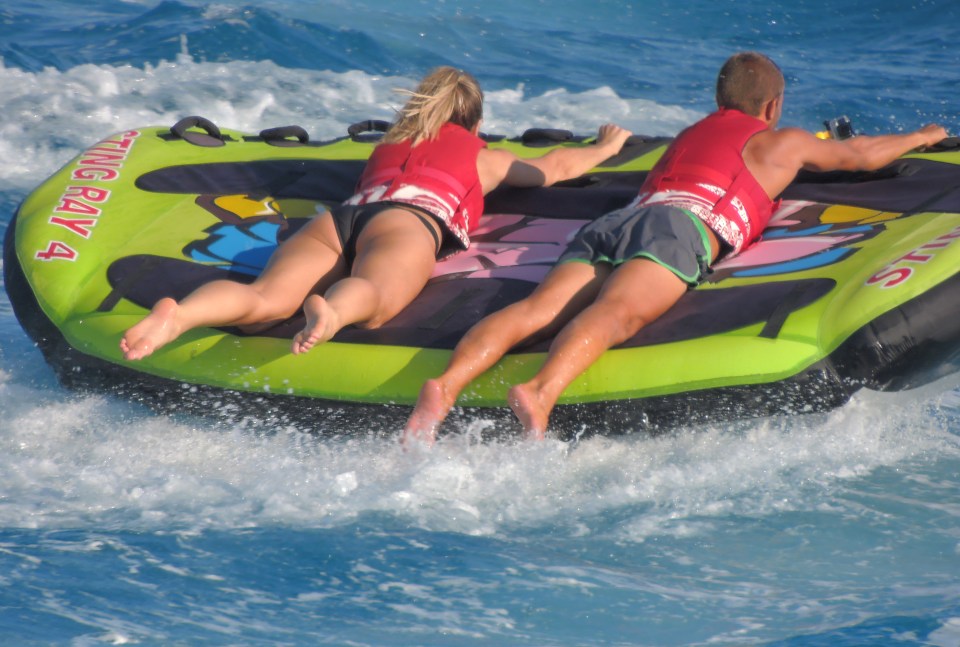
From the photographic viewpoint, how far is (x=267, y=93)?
8430 mm

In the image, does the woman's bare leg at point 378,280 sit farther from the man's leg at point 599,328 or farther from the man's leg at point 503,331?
the man's leg at point 599,328

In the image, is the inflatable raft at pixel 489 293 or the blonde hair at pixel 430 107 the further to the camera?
the blonde hair at pixel 430 107

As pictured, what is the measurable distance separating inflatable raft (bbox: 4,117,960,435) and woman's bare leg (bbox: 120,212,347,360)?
0.12m

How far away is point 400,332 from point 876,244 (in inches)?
57.6

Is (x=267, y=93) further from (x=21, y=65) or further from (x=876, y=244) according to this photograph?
(x=876, y=244)

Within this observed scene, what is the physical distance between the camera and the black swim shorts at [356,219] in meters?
3.59

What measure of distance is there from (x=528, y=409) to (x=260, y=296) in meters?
0.92

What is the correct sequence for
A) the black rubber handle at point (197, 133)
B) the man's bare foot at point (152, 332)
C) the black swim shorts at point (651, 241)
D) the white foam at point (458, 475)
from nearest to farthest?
the white foam at point (458, 475) → the man's bare foot at point (152, 332) → the black swim shorts at point (651, 241) → the black rubber handle at point (197, 133)

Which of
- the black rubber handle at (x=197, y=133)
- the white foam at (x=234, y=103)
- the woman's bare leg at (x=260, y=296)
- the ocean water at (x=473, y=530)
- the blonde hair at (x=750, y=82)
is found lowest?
the ocean water at (x=473, y=530)

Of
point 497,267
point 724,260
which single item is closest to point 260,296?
point 497,267

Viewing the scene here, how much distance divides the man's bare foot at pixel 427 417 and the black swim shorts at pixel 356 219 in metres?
0.74

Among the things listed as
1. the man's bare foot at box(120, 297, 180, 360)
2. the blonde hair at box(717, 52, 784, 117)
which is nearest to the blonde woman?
the man's bare foot at box(120, 297, 180, 360)

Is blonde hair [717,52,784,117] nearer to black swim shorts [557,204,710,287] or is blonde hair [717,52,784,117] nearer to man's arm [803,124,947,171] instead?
man's arm [803,124,947,171]

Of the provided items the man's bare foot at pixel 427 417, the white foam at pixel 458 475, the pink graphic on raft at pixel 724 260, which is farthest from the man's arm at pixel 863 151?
the man's bare foot at pixel 427 417
